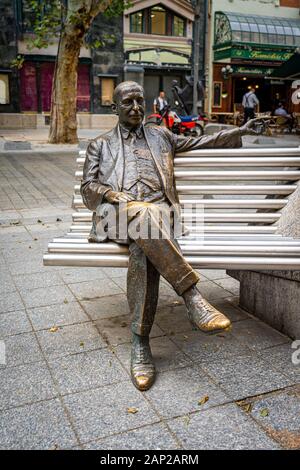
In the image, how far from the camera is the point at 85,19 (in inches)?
596

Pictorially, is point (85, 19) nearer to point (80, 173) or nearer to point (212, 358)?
point (80, 173)

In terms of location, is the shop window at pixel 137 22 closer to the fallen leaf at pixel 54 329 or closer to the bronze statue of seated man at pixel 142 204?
the bronze statue of seated man at pixel 142 204

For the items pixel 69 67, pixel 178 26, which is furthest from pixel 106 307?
pixel 178 26

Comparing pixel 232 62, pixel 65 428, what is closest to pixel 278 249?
pixel 65 428

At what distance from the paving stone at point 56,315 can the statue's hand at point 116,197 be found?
3.37 feet

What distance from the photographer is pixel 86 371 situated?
3.04m

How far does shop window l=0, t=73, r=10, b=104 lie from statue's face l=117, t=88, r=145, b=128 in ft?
82.4

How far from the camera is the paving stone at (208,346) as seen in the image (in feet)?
10.6

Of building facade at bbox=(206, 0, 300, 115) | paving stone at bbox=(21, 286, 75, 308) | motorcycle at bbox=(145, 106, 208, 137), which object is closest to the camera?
paving stone at bbox=(21, 286, 75, 308)

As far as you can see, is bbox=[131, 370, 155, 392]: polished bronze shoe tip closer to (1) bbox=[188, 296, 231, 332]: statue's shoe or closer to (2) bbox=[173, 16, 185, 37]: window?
(1) bbox=[188, 296, 231, 332]: statue's shoe

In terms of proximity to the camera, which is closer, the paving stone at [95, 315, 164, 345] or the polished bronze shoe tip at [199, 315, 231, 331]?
the polished bronze shoe tip at [199, 315, 231, 331]

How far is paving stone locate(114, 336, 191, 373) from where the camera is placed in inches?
122

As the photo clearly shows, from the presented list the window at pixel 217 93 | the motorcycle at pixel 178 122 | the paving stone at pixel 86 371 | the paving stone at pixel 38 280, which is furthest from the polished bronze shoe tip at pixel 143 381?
the window at pixel 217 93

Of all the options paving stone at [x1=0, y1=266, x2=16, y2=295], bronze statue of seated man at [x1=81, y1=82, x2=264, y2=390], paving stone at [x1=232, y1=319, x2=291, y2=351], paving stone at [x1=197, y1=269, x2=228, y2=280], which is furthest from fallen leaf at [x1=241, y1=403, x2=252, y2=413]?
paving stone at [x1=0, y1=266, x2=16, y2=295]
